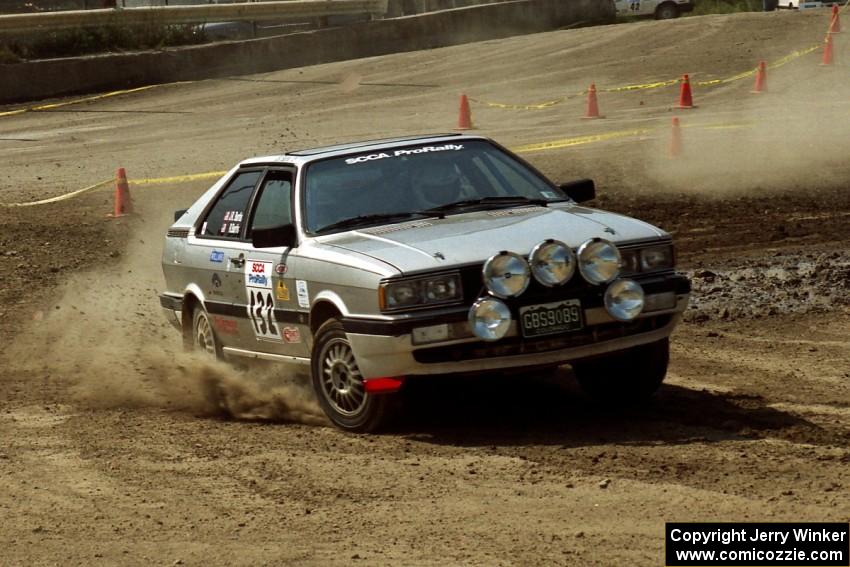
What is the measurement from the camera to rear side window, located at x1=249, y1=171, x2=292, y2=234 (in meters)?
8.23

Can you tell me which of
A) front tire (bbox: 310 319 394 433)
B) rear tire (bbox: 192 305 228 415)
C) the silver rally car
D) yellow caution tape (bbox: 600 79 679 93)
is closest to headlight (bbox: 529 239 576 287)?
the silver rally car

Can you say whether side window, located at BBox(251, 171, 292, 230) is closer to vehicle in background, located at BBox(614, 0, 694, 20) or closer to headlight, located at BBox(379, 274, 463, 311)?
headlight, located at BBox(379, 274, 463, 311)

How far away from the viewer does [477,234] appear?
736 centimetres

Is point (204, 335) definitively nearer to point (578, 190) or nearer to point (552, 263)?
point (578, 190)

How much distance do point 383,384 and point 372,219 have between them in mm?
1109

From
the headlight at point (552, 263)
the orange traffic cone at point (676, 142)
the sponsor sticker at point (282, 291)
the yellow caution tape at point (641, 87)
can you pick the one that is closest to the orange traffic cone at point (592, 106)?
the yellow caution tape at point (641, 87)

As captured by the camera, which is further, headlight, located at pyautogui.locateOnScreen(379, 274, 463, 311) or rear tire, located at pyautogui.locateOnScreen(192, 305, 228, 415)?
rear tire, located at pyautogui.locateOnScreen(192, 305, 228, 415)

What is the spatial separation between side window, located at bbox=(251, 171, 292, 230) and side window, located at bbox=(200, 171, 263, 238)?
0.42 ft

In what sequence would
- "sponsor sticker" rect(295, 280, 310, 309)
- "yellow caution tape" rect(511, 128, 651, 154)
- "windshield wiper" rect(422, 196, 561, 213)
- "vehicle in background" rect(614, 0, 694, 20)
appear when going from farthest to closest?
1. "vehicle in background" rect(614, 0, 694, 20)
2. "yellow caution tape" rect(511, 128, 651, 154)
3. "windshield wiper" rect(422, 196, 561, 213)
4. "sponsor sticker" rect(295, 280, 310, 309)

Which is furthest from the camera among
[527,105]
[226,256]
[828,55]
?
[828,55]

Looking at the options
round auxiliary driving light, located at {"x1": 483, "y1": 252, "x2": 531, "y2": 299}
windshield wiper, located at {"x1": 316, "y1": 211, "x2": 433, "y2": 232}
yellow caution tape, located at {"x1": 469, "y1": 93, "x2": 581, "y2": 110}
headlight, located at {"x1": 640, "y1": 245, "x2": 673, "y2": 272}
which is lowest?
yellow caution tape, located at {"x1": 469, "y1": 93, "x2": 581, "y2": 110}

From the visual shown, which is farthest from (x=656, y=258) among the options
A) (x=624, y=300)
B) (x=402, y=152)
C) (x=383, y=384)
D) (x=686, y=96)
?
(x=686, y=96)

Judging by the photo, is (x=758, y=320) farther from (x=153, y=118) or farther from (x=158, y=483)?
(x=153, y=118)

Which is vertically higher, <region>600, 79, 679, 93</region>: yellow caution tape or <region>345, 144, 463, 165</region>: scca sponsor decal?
<region>345, 144, 463, 165</region>: scca sponsor decal
